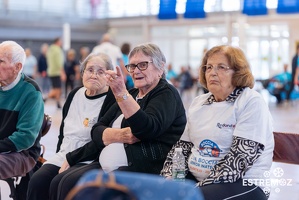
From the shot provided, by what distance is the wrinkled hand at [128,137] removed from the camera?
131 inches

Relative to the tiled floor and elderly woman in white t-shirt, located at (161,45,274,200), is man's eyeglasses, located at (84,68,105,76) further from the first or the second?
the tiled floor

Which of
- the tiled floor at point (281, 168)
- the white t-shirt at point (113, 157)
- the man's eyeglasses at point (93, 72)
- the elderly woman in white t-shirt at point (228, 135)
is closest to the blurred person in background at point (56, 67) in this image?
the tiled floor at point (281, 168)

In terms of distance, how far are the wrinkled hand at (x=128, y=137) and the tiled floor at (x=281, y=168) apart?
82 centimetres

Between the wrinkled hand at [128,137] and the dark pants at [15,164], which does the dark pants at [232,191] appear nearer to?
the wrinkled hand at [128,137]

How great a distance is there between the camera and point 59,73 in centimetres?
1418

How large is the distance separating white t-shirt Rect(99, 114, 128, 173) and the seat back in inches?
36.1

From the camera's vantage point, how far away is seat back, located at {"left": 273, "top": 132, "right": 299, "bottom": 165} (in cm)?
330

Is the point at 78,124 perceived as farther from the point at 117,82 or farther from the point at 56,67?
the point at 56,67

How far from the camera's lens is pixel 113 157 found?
3.41 meters

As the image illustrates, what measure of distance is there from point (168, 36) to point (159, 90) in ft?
75.4

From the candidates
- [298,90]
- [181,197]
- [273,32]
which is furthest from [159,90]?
[273,32]

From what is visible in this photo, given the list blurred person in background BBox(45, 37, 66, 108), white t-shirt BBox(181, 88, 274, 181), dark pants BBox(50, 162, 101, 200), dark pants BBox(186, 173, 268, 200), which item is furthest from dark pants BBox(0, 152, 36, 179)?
blurred person in background BBox(45, 37, 66, 108)

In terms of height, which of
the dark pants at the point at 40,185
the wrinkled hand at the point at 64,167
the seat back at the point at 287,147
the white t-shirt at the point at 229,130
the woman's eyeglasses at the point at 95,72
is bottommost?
the dark pants at the point at 40,185

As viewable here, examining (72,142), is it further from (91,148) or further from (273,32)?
(273,32)
